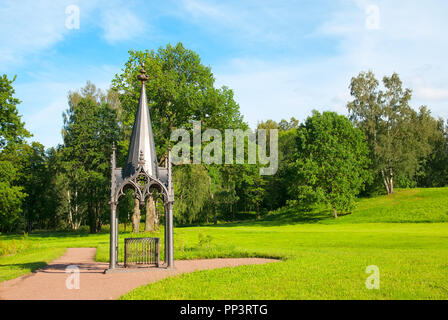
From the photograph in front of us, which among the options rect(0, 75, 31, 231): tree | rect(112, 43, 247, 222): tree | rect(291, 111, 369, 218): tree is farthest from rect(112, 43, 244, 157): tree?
rect(291, 111, 369, 218): tree

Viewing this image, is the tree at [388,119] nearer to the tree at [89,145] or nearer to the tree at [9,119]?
the tree at [89,145]

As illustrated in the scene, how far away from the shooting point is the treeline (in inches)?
1435

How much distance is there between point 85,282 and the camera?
1158cm

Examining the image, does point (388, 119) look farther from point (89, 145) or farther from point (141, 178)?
point (141, 178)

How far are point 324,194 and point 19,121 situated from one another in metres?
34.0

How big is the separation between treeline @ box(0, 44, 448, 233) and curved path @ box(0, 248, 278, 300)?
2188cm

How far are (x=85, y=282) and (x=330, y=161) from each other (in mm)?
42068

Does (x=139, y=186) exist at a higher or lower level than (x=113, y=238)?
higher

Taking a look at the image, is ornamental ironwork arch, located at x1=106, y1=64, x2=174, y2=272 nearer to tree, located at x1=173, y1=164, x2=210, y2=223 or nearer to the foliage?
tree, located at x1=173, y1=164, x2=210, y2=223

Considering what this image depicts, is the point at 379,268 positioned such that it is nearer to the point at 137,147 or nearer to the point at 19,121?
the point at 137,147

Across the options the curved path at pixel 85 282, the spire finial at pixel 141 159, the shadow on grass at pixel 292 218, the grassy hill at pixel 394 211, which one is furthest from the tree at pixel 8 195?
the grassy hill at pixel 394 211

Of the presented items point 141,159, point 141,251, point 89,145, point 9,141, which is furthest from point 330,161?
point 141,159
